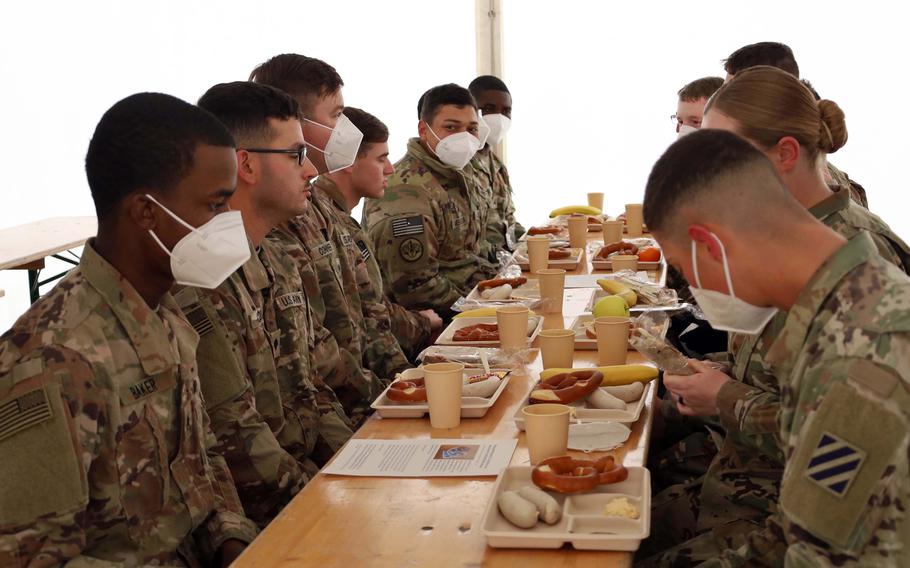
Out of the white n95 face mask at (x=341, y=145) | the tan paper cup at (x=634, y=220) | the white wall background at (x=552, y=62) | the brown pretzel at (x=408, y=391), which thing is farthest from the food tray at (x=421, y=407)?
the white wall background at (x=552, y=62)

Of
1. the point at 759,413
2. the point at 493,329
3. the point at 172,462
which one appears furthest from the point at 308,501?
the point at 493,329

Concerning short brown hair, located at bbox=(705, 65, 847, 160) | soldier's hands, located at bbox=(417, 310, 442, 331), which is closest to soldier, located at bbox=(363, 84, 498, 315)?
soldier's hands, located at bbox=(417, 310, 442, 331)

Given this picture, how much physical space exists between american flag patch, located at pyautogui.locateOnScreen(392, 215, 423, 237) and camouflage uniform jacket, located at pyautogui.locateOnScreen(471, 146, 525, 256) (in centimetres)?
113

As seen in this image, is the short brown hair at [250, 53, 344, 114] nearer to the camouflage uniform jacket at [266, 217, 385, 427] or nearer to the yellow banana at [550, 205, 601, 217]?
the camouflage uniform jacket at [266, 217, 385, 427]

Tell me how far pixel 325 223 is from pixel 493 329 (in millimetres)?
790

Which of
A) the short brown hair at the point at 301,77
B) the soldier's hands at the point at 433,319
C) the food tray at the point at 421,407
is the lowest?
the soldier's hands at the point at 433,319

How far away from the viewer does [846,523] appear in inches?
50.8

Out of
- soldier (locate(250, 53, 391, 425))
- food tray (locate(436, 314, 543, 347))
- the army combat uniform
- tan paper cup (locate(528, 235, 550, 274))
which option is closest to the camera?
food tray (locate(436, 314, 543, 347))

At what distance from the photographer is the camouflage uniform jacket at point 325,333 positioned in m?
3.05

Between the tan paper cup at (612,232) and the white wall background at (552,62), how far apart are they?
3.33 metres

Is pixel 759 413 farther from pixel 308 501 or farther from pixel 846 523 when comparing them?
pixel 308 501

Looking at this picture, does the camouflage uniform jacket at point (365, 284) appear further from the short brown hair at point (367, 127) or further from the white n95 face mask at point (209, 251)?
the white n95 face mask at point (209, 251)

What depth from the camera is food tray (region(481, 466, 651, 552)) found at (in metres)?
1.57

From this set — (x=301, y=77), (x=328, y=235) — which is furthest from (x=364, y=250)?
(x=301, y=77)
